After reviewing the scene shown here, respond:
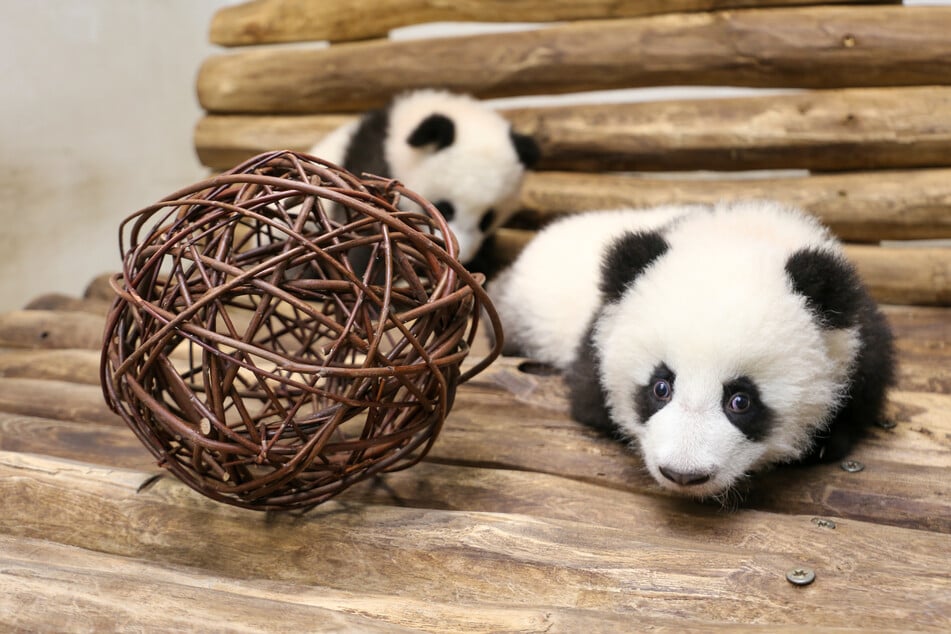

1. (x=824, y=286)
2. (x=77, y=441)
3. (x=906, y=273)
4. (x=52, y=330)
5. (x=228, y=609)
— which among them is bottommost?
(x=52, y=330)

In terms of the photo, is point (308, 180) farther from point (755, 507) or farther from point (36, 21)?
point (36, 21)

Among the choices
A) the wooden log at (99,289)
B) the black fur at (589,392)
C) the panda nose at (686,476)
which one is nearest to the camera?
the panda nose at (686,476)

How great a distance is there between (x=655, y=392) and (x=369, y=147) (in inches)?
75.2

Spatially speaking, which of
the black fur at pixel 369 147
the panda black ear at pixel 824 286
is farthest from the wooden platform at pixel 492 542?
the black fur at pixel 369 147

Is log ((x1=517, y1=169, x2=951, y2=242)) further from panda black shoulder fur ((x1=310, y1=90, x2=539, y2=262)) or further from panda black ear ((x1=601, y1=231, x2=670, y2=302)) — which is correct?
panda black ear ((x1=601, y1=231, x2=670, y2=302))

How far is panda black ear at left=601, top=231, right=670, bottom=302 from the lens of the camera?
1926 mm

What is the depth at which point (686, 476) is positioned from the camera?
1.63 m

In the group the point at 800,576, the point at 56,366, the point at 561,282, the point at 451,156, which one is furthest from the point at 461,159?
the point at 800,576

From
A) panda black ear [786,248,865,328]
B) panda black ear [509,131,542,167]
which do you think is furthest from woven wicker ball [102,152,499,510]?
panda black ear [509,131,542,167]

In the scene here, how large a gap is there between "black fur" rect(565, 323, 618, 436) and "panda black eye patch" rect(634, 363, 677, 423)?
0.55ft

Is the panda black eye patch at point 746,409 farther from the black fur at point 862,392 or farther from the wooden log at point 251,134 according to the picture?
the wooden log at point 251,134

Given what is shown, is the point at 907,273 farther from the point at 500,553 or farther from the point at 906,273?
the point at 500,553

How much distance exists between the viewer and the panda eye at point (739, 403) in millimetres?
1742

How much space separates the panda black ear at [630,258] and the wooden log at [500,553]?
0.49 metres
